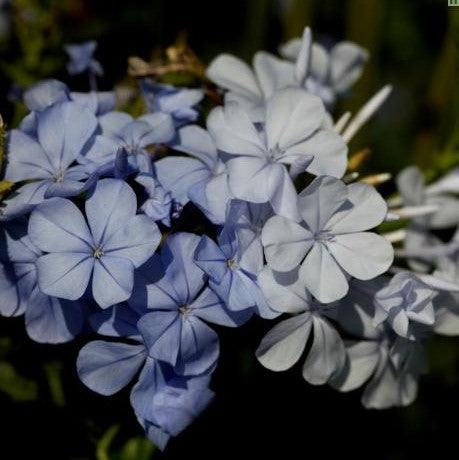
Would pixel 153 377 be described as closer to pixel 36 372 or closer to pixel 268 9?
pixel 36 372

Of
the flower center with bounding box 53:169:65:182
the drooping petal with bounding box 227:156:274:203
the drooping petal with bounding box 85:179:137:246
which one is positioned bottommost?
the flower center with bounding box 53:169:65:182

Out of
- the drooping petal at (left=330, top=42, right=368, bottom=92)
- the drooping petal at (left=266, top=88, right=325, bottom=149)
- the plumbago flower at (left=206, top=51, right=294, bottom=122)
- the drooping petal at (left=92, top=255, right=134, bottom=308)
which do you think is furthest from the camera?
the drooping petal at (left=330, top=42, right=368, bottom=92)

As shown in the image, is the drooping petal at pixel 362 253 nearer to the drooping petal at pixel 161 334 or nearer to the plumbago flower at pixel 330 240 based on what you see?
the plumbago flower at pixel 330 240

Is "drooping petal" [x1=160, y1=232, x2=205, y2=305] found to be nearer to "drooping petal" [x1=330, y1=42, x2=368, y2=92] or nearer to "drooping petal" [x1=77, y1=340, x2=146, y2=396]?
"drooping petal" [x1=77, y1=340, x2=146, y2=396]

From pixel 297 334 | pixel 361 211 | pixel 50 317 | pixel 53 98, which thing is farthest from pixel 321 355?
pixel 53 98

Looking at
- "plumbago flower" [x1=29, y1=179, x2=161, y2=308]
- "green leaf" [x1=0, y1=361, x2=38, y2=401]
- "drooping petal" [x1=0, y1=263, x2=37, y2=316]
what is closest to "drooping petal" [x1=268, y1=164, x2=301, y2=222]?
"plumbago flower" [x1=29, y1=179, x2=161, y2=308]

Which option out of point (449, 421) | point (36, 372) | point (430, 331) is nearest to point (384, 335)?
point (430, 331)
